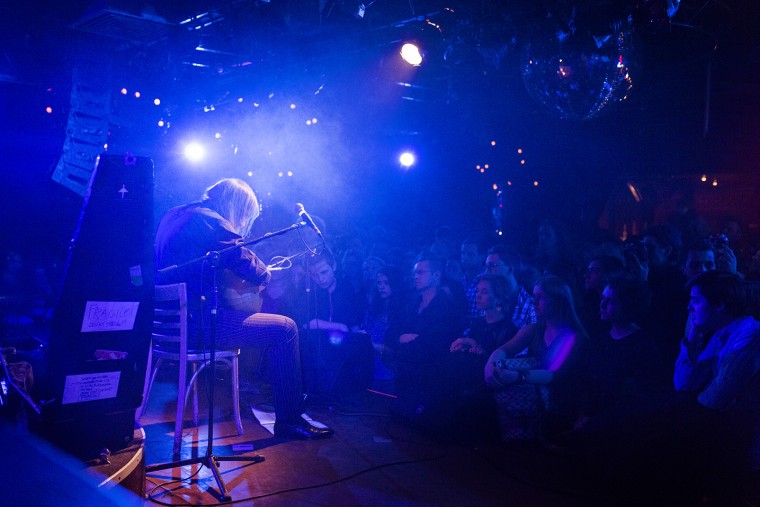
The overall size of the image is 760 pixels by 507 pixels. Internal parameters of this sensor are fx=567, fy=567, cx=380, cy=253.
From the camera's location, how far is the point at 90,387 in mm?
2484

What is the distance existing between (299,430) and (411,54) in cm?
360

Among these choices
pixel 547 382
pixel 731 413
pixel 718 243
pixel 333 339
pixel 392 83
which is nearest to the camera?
pixel 731 413

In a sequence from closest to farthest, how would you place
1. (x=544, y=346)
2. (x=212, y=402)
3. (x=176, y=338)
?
(x=212, y=402) < (x=176, y=338) < (x=544, y=346)

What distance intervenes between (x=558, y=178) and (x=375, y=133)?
11.0 feet

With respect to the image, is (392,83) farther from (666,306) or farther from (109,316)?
(109,316)

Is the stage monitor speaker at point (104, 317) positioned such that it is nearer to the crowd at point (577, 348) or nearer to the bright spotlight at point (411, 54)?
the crowd at point (577, 348)

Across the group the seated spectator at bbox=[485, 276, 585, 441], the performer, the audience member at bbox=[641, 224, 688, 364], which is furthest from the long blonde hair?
the audience member at bbox=[641, 224, 688, 364]

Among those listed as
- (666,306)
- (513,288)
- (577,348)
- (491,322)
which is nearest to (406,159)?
(513,288)

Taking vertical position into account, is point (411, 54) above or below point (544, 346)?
above

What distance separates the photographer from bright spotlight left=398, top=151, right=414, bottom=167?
10797 millimetres

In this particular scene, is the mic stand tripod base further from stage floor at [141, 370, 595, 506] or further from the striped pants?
the striped pants

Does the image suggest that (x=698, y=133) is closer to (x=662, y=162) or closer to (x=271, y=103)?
(x=662, y=162)

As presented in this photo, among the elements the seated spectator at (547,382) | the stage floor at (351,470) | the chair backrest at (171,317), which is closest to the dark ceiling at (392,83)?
the seated spectator at (547,382)

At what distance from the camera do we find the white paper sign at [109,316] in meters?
2.46
